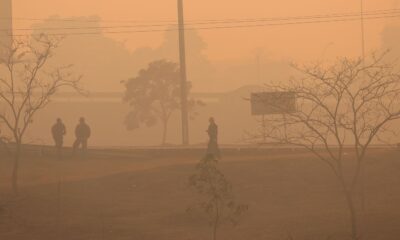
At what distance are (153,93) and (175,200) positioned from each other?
36911mm

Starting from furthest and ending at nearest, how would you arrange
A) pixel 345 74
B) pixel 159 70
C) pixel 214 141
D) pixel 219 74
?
pixel 219 74, pixel 159 70, pixel 214 141, pixel 345 74

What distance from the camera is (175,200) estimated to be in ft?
74.8

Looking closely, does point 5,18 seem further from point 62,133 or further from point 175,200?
point 175,200

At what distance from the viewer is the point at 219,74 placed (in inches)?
5763

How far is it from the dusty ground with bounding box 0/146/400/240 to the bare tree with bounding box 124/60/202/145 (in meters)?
29.1

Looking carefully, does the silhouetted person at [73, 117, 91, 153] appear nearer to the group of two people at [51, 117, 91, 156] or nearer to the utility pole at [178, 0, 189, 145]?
the group of two people at [51, 117, 91, 156]

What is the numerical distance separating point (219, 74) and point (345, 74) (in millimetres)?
129456

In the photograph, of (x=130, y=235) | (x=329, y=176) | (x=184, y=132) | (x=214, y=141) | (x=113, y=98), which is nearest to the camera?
(x=130, y=235)

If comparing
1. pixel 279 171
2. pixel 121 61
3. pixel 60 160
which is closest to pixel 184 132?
pixel 60 160

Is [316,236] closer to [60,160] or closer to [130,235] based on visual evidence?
[130,235]

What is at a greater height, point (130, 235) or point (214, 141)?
point (214, 141)

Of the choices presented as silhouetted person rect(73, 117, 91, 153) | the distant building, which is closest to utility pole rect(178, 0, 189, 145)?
silhouetted person rect(73, 117, 91, 153)

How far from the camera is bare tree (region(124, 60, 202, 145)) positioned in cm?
5972

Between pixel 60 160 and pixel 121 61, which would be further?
pixel 121 61
